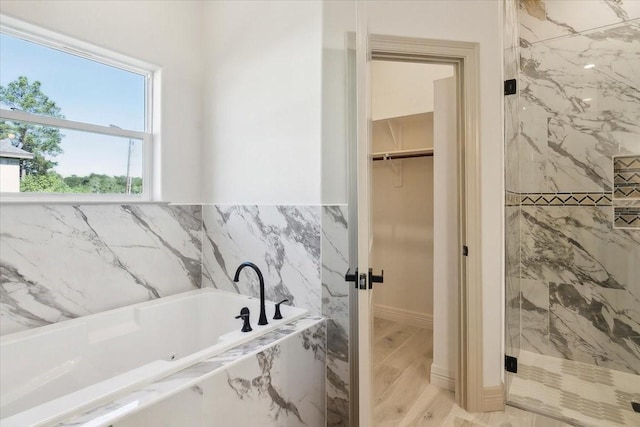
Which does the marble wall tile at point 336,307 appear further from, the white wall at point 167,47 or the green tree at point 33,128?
the green tree at point 33,128

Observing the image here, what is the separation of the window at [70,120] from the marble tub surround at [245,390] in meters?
1.34

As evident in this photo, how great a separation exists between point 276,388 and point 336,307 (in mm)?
528

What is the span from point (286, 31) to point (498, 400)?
2.53 m

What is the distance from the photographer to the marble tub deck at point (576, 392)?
179 cm

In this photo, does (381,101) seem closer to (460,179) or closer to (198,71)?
(460,179)

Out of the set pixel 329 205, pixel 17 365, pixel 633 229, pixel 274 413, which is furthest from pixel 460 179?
pixel 17 365

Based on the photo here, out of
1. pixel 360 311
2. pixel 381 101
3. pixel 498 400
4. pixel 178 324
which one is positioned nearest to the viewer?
pixel 360 311

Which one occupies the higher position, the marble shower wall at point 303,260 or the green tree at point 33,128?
the green tree at point 33,128

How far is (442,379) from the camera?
2.13 metres

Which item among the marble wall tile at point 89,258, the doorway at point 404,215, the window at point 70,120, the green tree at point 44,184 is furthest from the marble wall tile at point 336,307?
the green tree at point 44,184

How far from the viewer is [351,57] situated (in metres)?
1.74

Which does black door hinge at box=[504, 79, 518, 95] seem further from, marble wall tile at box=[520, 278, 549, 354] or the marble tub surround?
the marble tub surround

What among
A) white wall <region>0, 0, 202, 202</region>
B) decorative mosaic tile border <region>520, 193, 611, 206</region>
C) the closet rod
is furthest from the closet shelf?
white wall <region>0, 0, 202, 202</region>

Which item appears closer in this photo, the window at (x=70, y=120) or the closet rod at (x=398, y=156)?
the window at (x=70, y=120)
